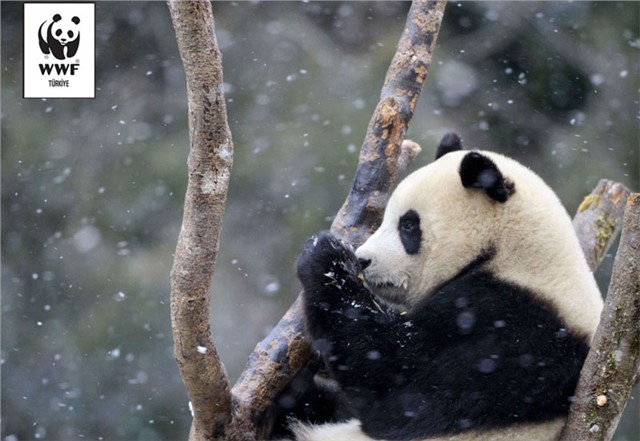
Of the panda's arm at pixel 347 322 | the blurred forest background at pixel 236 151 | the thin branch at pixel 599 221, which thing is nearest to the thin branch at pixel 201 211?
the panda's arm at pixel 347 322

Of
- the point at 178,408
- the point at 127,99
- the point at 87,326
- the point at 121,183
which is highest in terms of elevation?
the point at 127,99

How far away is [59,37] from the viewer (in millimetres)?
6195

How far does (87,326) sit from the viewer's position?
722 cm

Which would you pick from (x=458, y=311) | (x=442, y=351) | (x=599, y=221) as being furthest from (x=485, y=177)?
(x=599, y=221)

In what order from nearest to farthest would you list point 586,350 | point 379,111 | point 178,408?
point 586,350 → point 379,111 → point 178,408

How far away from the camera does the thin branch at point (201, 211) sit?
2238 mm

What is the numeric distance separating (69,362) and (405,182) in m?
4.96

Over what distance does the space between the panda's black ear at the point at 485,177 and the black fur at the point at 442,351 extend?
0.75 feet

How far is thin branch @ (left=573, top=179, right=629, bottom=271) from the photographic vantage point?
4.15m

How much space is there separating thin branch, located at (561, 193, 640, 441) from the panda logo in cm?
477

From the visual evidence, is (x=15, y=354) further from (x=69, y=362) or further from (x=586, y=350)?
(x=586, y=350)

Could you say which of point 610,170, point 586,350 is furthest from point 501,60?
point 586,350

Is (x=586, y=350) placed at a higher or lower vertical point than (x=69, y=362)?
higher

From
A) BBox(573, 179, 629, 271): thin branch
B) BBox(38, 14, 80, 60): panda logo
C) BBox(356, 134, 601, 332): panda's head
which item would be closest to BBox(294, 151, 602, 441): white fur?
BBox(356, 134, 601, 332): panda's head
